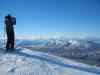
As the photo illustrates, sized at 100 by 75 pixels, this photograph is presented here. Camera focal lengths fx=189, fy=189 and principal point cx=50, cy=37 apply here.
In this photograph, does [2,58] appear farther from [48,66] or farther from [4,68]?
[48,66]

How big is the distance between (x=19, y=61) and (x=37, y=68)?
78.0 inches

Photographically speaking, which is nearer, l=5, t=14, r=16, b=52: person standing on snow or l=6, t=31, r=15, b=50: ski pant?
l=5, t=14, r=16, b=52: person standing on snow

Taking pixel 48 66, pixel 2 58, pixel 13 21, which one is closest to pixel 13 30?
pixel 13 21

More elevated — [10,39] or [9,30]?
[9,30]

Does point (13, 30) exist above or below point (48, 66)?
above

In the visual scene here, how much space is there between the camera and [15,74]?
11430 mm

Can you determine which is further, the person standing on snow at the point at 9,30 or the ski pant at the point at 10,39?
the ski pant at the point at 10,39

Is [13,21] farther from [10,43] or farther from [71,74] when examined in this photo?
[71,74]

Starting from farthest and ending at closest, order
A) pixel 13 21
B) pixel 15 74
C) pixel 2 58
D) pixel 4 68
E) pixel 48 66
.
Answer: pixel 13 21
pixel 2 58
pixel 48 66
pixel 4 68
pixel 15 74

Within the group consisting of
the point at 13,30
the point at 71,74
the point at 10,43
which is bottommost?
the point at 71,74

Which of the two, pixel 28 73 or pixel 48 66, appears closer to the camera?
pixel 28 73

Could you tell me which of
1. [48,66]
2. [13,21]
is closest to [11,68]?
[48,66]

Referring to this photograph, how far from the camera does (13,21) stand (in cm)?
1805

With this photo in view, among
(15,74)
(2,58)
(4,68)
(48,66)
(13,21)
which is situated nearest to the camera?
(15,74)
